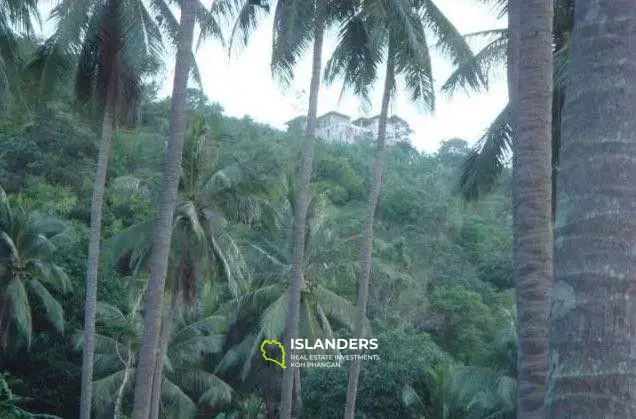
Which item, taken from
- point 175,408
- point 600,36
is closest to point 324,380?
point 175,408

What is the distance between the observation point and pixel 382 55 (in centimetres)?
1912

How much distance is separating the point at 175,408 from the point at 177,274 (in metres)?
7.27

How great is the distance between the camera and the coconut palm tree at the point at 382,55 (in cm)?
1794

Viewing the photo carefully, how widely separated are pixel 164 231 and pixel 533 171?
6147 millimetres

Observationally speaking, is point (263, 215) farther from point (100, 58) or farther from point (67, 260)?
point (67, 260)

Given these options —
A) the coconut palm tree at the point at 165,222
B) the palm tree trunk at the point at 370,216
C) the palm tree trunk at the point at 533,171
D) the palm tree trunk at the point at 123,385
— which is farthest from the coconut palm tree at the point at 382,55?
the palm tree trunk at the point at 533,171

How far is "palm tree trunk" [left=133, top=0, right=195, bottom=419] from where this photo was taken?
11492 mm

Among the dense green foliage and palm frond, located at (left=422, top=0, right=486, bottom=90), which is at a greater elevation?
palm frond, located at (left=422, top=0, right=486, bottom=90)

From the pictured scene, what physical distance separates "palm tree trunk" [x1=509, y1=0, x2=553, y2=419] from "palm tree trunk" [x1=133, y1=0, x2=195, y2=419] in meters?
5.82

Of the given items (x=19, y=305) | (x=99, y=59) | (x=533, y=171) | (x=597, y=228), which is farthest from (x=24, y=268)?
(x=597, y=228)

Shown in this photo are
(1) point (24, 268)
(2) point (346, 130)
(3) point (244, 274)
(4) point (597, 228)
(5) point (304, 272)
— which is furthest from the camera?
(2) point (346, 130)

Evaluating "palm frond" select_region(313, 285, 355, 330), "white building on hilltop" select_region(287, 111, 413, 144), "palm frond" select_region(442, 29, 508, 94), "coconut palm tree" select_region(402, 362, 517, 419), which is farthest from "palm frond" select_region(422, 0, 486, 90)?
"white building on hilltop" select_region(287, 111, 413, 144)

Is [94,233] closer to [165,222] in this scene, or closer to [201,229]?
[201,229]

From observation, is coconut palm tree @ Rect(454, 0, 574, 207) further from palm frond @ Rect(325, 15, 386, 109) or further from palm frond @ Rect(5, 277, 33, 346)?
palm frond @ Rect(5, 277, 33, 346)
